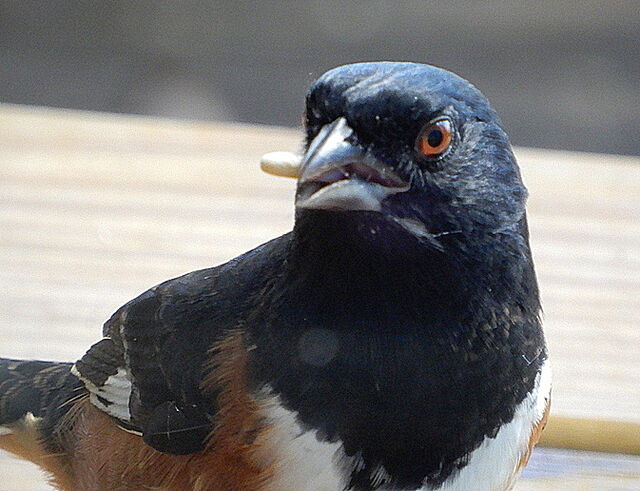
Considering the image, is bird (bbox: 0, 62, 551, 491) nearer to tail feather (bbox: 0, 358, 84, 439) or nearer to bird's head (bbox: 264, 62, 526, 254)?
bird's head (bbox: 264, 62, 526, 254)

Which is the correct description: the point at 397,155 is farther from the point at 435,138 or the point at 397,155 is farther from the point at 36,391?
the point at 36,391

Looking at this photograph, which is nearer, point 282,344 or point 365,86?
point 365,86

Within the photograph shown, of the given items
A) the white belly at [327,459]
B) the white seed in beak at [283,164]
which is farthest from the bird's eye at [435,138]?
the white belly at [327,459]

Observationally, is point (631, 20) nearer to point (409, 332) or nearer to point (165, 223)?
point (165, 223)

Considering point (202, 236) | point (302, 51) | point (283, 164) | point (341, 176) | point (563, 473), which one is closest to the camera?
point (341, 176)

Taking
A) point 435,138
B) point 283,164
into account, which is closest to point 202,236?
point 283,164

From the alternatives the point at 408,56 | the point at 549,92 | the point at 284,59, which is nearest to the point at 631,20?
the point at 549,92

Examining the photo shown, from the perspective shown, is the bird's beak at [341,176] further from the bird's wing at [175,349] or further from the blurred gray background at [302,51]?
the blurred gray background at [302,51]
